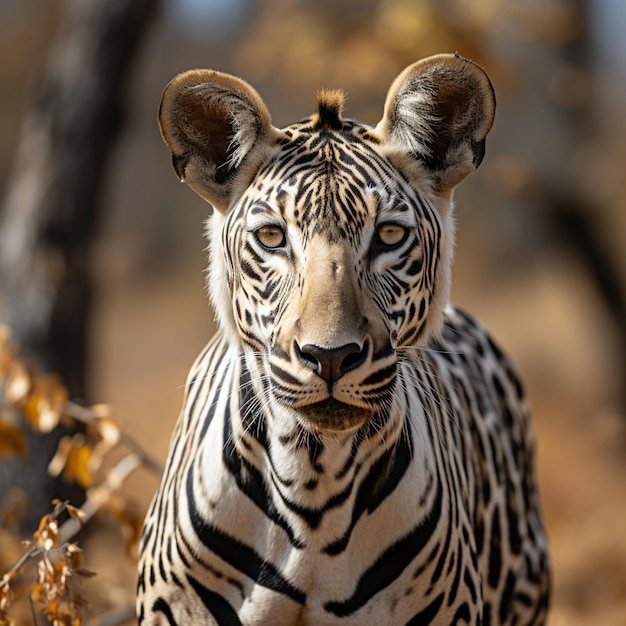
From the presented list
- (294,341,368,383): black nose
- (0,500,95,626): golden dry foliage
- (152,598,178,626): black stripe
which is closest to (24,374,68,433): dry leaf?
(0,500,95,626): golden dry foliage

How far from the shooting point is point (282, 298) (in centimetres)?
304

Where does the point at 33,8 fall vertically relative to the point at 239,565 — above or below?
above

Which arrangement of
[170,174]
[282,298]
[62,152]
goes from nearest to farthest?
1. [282,298]
2. [62,152]
3. [170,174]

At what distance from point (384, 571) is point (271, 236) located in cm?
114

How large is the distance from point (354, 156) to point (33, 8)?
21205 millimetres

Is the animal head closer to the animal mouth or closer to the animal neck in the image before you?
the animal mouth

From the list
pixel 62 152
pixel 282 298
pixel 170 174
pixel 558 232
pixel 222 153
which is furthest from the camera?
pixel 170 174

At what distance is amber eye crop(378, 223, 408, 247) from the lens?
3.13m

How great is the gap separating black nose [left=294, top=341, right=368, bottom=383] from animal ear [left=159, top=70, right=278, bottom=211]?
0.81 meters

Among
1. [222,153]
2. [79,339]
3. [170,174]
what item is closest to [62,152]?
[79,339]

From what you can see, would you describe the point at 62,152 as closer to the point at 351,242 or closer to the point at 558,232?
the point at 351,242

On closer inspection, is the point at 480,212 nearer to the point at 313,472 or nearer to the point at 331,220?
the point at 313,472

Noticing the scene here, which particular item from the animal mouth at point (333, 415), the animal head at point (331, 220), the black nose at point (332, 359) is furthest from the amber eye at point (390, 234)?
the animal mouth at point (333, 415)

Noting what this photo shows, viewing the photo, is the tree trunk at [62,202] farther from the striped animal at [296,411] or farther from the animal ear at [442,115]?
the animal ear at [442,115]
